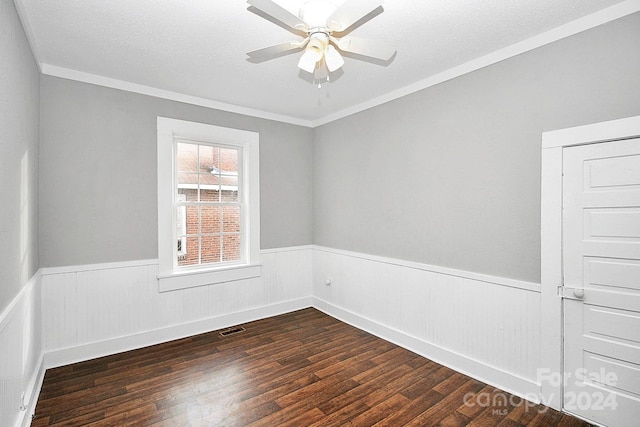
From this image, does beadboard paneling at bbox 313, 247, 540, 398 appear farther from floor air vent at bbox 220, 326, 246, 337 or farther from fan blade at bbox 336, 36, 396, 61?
fan blade at bbox 336, 36, 396, 61

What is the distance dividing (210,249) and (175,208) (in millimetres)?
675

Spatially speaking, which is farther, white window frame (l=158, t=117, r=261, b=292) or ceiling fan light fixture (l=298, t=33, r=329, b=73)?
white window frame (l=158, t=117, r=261, b=292)

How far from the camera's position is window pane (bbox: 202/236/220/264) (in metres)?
3.99

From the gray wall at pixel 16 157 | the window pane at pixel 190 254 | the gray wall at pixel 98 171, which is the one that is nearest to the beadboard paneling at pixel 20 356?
the gray wall at pixel 16 157

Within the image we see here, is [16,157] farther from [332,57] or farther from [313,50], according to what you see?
[332,57]

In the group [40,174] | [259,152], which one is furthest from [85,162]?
[259,152]

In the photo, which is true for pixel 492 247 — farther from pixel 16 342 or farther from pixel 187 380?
pixel 16 342

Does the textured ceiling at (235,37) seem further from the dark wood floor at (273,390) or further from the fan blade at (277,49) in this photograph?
the dark wood floor at (273,390)

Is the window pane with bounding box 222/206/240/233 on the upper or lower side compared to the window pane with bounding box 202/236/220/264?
upper

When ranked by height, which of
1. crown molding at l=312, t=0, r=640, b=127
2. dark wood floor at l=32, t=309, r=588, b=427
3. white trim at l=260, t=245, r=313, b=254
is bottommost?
dark wood floor at l=32, t=309, r=588, b=427

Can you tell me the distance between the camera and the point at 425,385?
2699 millimetres

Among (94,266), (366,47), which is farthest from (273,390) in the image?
(366,47)

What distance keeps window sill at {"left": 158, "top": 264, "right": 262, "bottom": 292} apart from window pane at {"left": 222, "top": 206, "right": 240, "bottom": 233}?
1.65 ft

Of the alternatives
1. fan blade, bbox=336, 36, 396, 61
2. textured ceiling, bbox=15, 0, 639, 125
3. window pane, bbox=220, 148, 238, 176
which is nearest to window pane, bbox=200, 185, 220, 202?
window pane, bbox=220, 148, 238, 176
